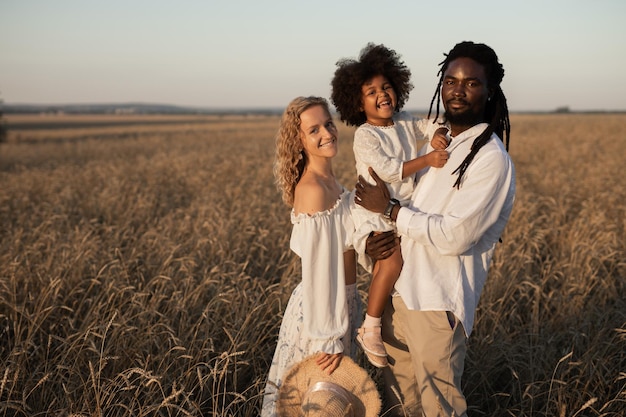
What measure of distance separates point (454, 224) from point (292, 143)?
3.44 feet

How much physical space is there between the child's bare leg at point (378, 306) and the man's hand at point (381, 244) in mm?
37

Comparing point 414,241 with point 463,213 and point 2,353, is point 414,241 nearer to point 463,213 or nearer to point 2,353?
point 463,213

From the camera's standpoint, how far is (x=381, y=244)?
8.75 feet

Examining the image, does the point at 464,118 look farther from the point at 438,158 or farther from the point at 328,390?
the point at 328,390

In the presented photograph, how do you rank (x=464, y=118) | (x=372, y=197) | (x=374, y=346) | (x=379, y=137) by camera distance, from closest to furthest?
1. (x=464, y=118)
2. (x=372, y=197)
3. (x=374, y=346)
4. (x=379, y=137)

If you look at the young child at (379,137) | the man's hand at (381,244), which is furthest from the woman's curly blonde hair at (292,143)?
the man's hand at (381,244)

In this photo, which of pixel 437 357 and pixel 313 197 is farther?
pixel 313 197

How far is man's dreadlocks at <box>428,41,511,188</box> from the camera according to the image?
240cm

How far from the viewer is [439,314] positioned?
2.50 meters

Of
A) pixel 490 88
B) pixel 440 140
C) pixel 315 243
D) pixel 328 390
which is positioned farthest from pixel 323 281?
pixel 490 88

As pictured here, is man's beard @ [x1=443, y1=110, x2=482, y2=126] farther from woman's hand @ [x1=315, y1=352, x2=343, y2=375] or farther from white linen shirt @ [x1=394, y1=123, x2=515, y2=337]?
woman's hand @ [x1=315, y1=352, x2=343, y2=375]

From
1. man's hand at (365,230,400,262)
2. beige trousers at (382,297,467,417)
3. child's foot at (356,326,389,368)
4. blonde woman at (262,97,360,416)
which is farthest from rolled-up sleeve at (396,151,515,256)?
child's foot at (356,326,389,368)

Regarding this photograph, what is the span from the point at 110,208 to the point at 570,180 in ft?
29.8

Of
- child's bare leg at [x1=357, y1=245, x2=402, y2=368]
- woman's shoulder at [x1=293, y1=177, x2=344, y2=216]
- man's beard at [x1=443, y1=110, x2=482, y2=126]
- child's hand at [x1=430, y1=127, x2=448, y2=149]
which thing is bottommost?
child's bare leg at [x1=357, y1=245, x2=402, y2=368]
